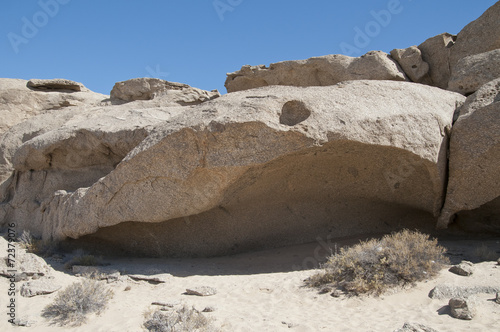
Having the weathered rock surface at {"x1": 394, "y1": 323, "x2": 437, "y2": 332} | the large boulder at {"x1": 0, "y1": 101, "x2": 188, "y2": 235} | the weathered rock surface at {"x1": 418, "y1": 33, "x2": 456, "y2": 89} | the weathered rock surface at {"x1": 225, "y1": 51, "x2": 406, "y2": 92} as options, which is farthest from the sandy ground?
the weathered rock surface at {"x1": 225, "y1": 51, "x2": 406, "y2": 92}

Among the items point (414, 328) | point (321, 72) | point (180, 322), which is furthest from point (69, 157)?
point (414, 328)

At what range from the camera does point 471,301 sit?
366 cm

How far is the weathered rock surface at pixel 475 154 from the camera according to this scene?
Result: 5.12 metres

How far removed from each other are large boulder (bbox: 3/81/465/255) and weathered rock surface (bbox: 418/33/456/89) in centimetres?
344

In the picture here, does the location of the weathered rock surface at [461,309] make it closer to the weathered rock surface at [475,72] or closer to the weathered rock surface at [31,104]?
the weathered rock surface at [475,72]

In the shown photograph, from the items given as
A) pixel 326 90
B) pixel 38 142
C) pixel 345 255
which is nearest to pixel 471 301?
pixel 345 255

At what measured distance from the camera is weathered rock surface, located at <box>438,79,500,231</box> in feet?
16.8

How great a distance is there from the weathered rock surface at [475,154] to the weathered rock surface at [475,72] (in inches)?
33.7

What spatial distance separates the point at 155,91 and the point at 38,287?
678 centimetres

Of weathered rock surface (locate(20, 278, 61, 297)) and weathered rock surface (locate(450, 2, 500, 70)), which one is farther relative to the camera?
weathered rock surface (locate(450, 2, 500, 70))

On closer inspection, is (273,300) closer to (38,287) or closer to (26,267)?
(38,287)

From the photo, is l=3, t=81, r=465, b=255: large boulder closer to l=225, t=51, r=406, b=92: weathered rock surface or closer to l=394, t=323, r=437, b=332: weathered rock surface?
l=394, t=323, r=437, b=332: weathered rock surface

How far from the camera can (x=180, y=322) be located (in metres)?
3.68

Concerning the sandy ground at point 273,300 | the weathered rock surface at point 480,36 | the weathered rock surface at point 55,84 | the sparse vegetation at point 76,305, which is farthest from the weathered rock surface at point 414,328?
the weathered rock surface at point 55,84
